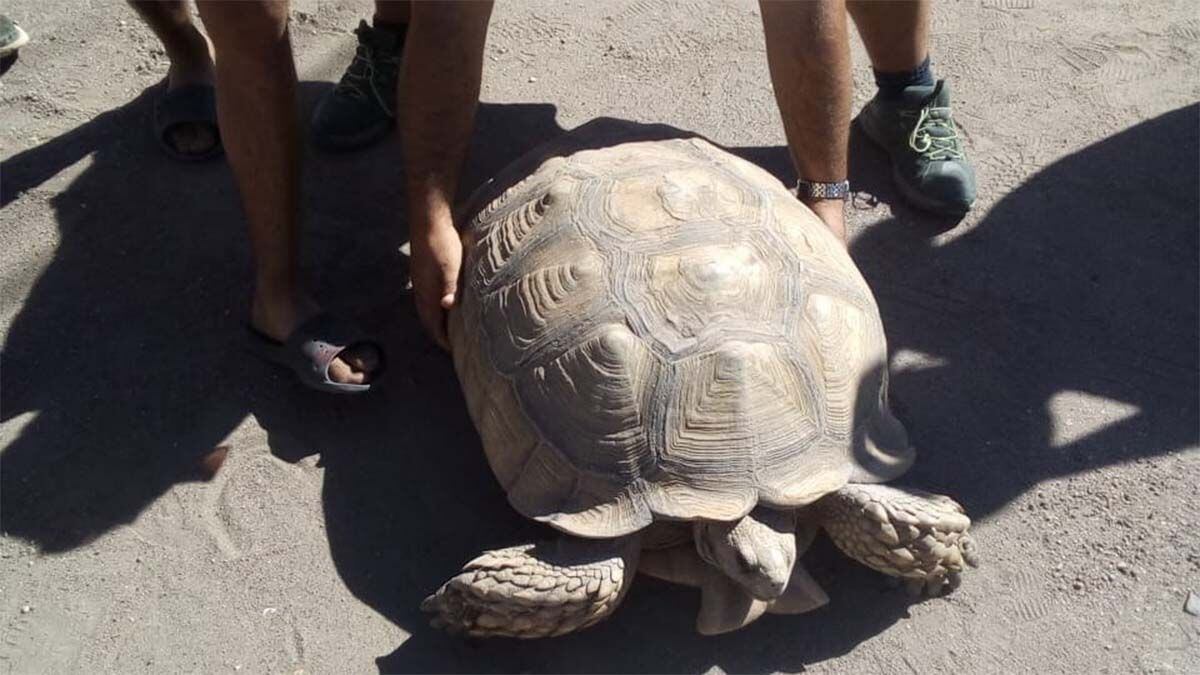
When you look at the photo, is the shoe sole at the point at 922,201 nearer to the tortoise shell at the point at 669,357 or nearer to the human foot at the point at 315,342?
the tortoise shell at the point at 669,357

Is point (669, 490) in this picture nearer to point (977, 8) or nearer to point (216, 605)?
point (216, 605)

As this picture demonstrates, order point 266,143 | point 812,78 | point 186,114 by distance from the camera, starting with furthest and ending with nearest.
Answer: point 186,114 → point 812,78 → point 266,143

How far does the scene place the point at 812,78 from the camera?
273cm

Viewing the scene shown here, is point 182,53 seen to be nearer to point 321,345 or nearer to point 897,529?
point 321,345

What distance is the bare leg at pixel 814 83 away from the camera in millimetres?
2660

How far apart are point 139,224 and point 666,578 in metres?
1.96

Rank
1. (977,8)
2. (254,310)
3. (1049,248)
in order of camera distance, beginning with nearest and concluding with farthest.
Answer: (254,310)
(1049,248)
(977,8)

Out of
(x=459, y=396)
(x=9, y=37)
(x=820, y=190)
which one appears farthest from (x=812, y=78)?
(x=9, y=37)

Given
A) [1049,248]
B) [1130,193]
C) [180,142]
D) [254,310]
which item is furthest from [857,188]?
[180,142]

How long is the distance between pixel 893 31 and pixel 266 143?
1841 millimetres

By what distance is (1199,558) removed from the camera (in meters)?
2.55

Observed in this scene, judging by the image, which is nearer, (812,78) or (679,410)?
(679,410)

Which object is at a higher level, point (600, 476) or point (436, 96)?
point (436, 96)

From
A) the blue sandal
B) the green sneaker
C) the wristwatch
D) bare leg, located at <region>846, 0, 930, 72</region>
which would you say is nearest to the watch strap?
the wristwatch
